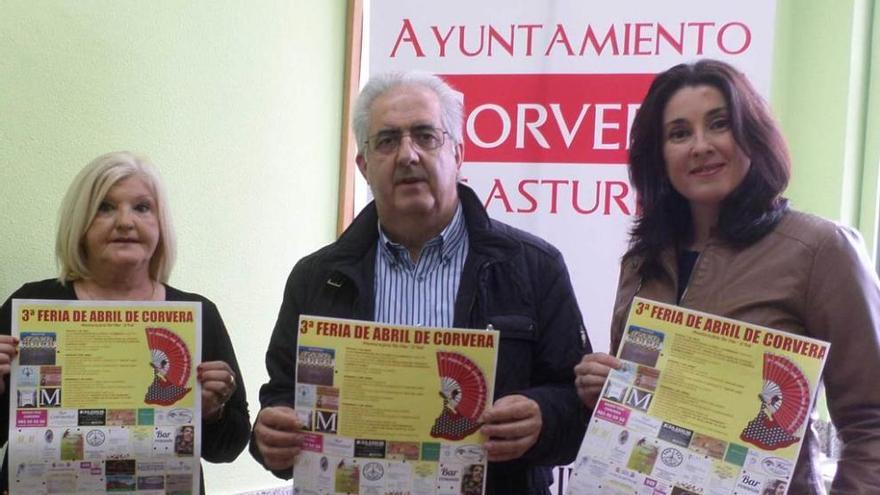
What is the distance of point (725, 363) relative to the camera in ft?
5.65

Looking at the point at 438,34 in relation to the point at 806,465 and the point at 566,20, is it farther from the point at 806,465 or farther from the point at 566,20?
the point at 806,465

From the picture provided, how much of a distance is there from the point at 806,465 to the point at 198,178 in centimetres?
251

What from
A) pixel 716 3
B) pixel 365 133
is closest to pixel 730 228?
pixel 365 133

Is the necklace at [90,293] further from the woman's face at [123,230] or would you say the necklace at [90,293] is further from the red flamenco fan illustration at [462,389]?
the red flamenco fan illustration at [462,389]

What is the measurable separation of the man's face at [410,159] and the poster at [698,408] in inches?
22.2

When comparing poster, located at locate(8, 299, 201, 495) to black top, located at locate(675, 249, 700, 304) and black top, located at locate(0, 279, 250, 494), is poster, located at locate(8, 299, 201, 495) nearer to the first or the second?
black top, located at locate(0, 279, 250, 494)

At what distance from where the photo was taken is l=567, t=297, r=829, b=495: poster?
1.65 meters

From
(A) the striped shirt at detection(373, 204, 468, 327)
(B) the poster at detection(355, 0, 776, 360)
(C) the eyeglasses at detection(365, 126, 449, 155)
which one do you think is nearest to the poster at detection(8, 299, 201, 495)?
(A) the striped shirt at detection(373, 204, 468, 327)

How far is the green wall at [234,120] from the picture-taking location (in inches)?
110

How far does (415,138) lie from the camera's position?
2.08m

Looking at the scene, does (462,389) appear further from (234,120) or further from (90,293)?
(234,120)

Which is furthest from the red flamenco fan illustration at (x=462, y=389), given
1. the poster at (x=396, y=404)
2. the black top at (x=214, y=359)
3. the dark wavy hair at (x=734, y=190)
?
the black top at (x=214, y=359)

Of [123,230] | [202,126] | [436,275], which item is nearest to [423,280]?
[436,275]

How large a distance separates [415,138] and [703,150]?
0.68 m
